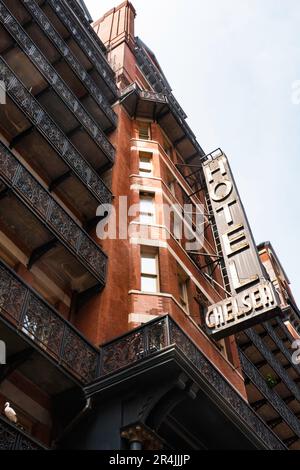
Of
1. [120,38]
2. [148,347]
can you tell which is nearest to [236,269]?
[148,347]

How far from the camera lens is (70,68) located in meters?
23.2

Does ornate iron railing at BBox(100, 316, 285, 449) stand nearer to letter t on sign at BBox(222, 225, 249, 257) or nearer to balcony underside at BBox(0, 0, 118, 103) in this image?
letter t on sign at BBox(222, 225, 249, 257)

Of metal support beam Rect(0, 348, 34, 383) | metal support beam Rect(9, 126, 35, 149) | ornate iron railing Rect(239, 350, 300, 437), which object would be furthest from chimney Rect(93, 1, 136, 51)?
metal support beam Rect(0, 348, 34, 383)

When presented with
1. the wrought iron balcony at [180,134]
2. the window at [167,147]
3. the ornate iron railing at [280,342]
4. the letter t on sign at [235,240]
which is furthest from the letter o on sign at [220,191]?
the ornate iron railing at [280,342]

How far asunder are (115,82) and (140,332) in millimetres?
19999

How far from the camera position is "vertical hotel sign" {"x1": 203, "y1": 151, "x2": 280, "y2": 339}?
15.7 meters

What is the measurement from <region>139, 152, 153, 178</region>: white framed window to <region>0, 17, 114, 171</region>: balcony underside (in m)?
2.18

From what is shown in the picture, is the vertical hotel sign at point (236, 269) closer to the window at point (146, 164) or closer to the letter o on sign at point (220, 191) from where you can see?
the letter o on sign at point (220, 191)

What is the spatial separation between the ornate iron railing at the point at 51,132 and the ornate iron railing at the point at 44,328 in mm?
6866

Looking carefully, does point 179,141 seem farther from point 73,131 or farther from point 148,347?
point 148,347

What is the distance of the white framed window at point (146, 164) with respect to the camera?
23.8 metres

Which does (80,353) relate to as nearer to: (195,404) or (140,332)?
(140,332)
